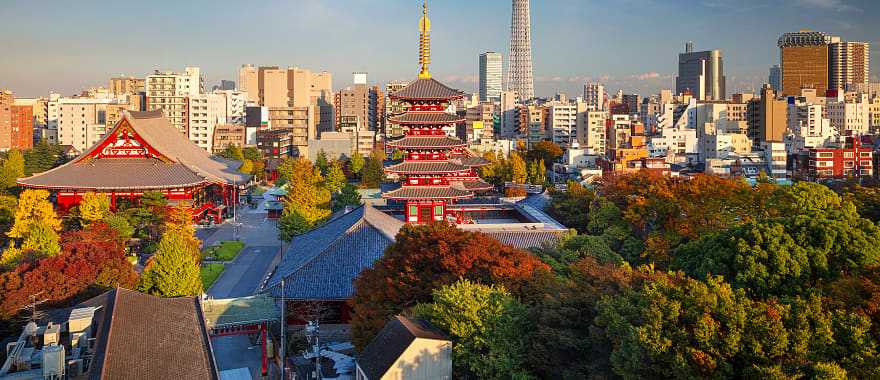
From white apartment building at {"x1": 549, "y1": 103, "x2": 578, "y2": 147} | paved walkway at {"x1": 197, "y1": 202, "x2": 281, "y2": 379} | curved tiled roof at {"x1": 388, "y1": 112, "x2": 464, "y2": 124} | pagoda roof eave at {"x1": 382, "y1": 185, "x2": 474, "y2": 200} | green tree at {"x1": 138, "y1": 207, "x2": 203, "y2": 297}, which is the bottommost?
paved walkway at {"x1": 197, "y1": 202, "x2": 281, "y2": 379}

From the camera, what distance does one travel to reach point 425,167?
128 ft

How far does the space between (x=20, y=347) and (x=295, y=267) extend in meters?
9.21

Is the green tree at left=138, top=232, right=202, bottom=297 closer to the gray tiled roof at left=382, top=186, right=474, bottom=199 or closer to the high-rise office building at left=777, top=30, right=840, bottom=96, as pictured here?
the gray tiled roof at left=382, top=186, right=474, bottom=199

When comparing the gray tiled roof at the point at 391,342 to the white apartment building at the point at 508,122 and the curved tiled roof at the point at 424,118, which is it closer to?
the curved tiled roof at the point at 424,118

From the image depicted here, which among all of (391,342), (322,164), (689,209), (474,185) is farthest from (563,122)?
(391,342)

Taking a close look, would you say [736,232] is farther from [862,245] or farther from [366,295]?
[366,295]

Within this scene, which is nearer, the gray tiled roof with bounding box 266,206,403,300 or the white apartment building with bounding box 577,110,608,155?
the gray tiled roof with bounding box 266,206,403,300

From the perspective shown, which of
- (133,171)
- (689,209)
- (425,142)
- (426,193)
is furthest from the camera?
Answer: (133,171)

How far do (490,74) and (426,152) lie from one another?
160726 millimetres

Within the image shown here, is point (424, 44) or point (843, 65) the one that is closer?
point (424, 44)

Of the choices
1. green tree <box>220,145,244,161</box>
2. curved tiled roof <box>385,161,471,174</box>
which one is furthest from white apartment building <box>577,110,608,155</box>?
curved tiled roof <box>385,161,471,174</box>

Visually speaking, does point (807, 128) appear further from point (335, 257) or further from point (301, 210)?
point (335, 257)

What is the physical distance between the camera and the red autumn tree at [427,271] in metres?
19.5

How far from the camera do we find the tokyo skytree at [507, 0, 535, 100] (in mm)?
145375
